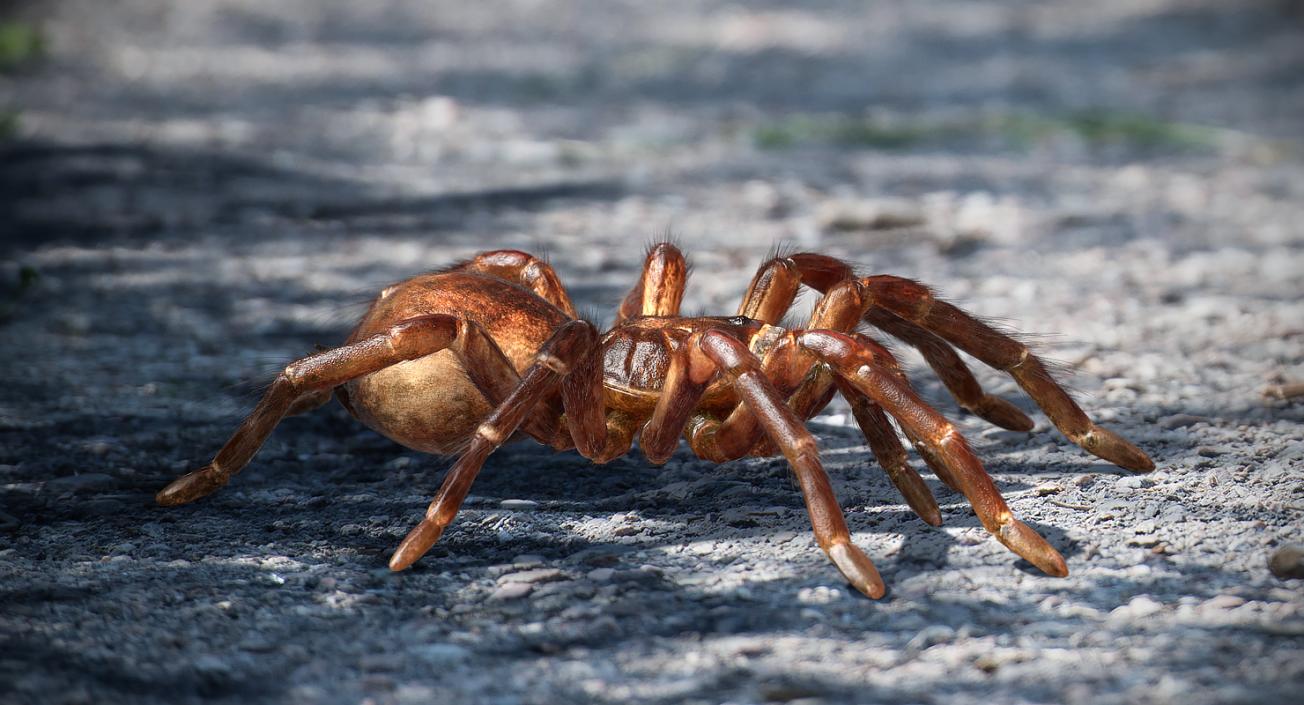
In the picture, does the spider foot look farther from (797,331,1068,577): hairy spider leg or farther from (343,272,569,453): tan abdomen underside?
(343,272,569,453): tan abdomen underside

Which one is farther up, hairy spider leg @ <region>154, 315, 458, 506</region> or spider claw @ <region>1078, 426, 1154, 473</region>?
hairy spider leg @ <region>154, 315, 458, 506</region>

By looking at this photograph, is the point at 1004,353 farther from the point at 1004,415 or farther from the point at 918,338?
the point at 1004,415

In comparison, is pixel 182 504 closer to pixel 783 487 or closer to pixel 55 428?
pixel 55 428

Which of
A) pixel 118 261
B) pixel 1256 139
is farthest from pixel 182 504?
pixel 1256 139

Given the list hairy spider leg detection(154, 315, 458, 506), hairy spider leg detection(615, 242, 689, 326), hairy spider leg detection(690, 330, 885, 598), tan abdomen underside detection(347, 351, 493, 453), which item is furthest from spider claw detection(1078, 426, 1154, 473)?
hairy spider leg detection(154, 315, 458, 506)

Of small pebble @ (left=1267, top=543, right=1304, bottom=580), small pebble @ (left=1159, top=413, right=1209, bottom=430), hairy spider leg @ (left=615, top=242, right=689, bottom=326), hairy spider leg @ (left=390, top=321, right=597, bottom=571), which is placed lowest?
small pebble @ (left=1267, top=543, right=1304, bottom=580)

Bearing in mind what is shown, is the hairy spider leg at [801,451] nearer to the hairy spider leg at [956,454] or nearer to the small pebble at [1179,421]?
the hairy spider leg at [956,454]
